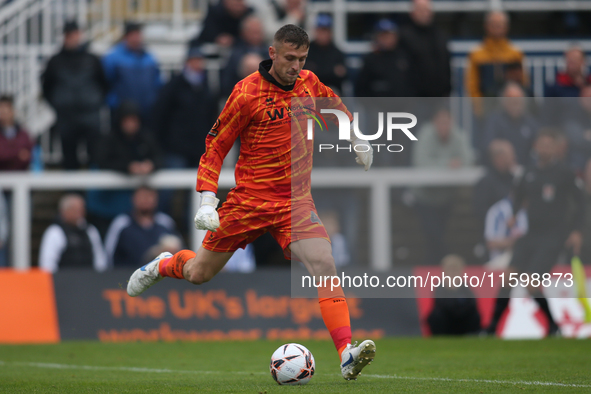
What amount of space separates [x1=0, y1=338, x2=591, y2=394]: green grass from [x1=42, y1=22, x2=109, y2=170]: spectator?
3.37 metres

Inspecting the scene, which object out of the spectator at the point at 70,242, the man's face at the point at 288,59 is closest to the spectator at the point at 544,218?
the spectator at the point at 70,242

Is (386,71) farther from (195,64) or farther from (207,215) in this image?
(207,215)

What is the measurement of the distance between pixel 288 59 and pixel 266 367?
3.13 metres

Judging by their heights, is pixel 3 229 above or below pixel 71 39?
below

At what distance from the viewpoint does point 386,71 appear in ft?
43.1

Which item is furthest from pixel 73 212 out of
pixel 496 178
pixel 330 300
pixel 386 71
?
pixel 330 300

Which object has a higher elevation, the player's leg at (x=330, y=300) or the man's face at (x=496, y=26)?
the man's face at (x=496, y=26)

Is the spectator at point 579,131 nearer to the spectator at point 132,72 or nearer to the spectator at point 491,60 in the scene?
the spectator at point 491,60

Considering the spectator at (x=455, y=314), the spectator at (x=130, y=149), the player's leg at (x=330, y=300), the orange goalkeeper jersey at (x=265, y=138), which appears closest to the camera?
the player's leg at (x=330, y=300)

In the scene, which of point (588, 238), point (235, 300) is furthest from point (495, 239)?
point (235, 300)

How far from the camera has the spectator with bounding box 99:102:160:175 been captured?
12898 mm

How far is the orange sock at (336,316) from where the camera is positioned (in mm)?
6617

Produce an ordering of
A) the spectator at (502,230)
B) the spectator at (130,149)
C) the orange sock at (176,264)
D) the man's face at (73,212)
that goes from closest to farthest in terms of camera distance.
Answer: the orange sock at (176,264) < the spectator at (502,230) < the man's face at (73,212) < the spectator at (130,149)

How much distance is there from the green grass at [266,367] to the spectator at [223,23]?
5139 millimetres
